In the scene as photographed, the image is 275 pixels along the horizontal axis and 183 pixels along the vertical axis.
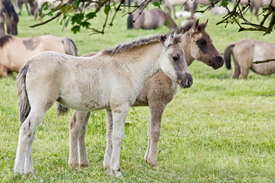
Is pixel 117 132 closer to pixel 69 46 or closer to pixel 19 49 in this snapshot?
pixel 69 46

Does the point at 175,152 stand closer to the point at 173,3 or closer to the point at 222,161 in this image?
the point at 222,161

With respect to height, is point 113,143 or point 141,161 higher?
point 113,143

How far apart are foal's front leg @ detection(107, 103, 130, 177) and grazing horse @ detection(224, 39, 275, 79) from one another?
8.76 m

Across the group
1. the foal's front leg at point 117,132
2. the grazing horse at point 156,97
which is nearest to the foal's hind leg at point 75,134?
the grazing horse at point 156,97

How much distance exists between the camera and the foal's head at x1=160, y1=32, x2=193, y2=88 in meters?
5.15

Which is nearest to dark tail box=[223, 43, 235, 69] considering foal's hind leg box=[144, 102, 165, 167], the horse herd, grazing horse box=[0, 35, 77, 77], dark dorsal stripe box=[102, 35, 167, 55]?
grazing horse box=[0, 35, 77, 77]

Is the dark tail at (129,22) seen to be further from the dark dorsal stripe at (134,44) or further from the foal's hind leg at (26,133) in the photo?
the foal's hind leg at (26,133)

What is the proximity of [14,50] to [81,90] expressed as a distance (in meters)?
7.72

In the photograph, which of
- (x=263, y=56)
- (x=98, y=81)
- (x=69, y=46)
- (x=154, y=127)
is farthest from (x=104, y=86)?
(x=263, y=56)

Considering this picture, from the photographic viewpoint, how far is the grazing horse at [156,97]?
554 centimetres

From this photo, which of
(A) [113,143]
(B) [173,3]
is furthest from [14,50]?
(B) [173,3]

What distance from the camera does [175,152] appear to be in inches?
249

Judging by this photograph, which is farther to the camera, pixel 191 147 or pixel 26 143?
pixel 191 147

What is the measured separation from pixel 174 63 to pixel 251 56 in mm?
8636
